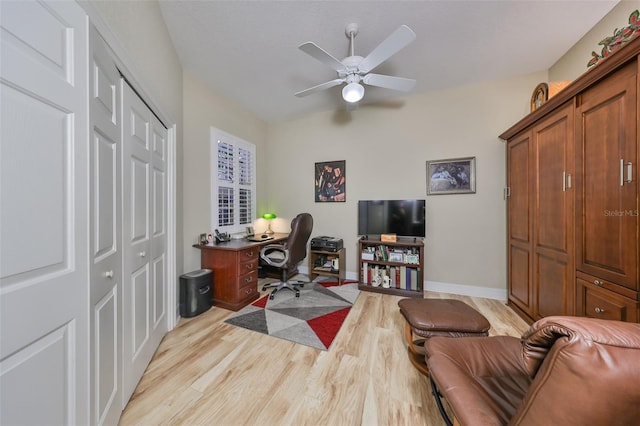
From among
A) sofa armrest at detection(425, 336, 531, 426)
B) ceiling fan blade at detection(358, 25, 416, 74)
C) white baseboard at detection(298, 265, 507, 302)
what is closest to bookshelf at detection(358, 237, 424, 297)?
white baseboard at detection(298, 265, 507, 302)

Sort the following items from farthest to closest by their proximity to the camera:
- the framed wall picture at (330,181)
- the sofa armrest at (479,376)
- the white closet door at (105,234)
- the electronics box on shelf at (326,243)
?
the framed wall picture at (330,181), the electronics box on shelf at (326,243), the white closet door at (105,234), the sofa armrest at (479,376)

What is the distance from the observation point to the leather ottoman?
150 centimetres

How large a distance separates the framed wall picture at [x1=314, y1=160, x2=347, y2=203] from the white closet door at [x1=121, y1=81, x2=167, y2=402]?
7.60 feet

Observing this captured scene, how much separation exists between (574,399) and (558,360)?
0.09m

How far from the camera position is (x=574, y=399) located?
521 millimetres

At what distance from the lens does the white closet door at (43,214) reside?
642 mm

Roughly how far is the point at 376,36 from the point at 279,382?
119 inches

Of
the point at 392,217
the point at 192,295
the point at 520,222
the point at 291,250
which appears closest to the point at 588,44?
the point at 520,222

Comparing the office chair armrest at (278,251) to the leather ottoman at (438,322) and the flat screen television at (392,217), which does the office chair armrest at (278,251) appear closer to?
the flat screen television at (392,217)

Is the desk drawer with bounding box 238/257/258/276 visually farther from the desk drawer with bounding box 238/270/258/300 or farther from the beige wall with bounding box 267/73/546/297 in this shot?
the beige wall with bounding box 267/73/546/297

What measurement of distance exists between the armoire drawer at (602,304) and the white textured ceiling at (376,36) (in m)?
2.26

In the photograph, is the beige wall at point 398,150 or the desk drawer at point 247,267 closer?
the beige wall at point 398,150

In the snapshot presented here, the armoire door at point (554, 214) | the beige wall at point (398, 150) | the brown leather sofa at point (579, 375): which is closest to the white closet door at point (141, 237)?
the beige wall at point (398, 150)

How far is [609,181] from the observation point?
4.65 ft
